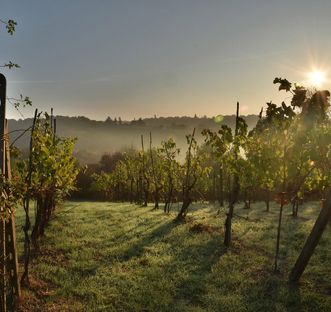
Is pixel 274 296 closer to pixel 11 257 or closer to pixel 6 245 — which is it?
pixel 11 257

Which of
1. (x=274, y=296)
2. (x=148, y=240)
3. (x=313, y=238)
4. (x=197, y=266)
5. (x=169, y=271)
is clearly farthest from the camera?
(x=148, y=240)

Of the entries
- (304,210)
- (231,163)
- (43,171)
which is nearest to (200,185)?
(304,210)

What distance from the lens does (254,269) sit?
52.9 feet

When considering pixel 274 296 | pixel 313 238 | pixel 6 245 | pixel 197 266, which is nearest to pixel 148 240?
pixel 197 266

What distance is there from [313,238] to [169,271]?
5788mm

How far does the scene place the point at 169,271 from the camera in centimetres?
1558

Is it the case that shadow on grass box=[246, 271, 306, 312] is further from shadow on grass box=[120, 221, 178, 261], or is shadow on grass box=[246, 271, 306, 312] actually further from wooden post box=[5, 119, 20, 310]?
wooden post box=[5, 119, 20, 310]

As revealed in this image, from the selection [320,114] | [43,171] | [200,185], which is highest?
[320,114]

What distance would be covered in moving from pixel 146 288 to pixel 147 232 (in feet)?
27.9

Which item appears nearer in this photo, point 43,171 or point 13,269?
point 13,269

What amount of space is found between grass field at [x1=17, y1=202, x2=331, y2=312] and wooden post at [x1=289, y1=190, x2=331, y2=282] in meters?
0.49

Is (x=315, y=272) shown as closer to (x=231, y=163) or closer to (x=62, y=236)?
(x=231, y=163)

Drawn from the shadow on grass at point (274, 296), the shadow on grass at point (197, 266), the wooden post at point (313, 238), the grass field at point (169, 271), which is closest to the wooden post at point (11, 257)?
the grass field at point (169, 271)

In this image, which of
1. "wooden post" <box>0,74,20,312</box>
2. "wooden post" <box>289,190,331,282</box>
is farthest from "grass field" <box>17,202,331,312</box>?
"wooden post" <box>0,74,20,312</box>
